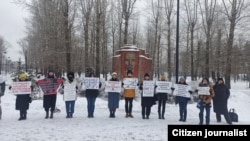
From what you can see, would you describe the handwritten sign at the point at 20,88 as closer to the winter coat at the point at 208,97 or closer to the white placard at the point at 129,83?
the white placard at the point at 129,83

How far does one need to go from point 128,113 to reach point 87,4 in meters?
25.0

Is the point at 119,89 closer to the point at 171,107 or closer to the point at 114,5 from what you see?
the point at 171,107

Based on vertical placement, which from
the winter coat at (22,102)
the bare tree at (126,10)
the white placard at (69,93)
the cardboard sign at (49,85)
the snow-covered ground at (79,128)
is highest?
the bare tree at (126,10)

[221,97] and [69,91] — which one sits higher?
[69,91]

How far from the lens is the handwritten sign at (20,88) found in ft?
43.7

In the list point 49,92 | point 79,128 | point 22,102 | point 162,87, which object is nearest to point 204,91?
point 162,87

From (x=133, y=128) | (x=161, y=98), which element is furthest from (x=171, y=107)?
(x=133, y=128)

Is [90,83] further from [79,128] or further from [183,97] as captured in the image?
[183,97]

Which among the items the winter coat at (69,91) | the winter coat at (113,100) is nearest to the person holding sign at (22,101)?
the winter coat at (69,91)

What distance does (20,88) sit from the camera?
13.4 metres

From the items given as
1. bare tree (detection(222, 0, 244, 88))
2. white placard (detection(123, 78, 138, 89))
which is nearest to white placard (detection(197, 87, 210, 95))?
white placard (detection(123, 78, 138, 89))

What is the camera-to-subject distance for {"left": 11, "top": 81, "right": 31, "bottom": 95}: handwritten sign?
43.7 ft

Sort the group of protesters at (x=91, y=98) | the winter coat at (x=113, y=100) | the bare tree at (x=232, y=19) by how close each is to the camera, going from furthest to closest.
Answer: the bare tree at (x=232, y=19) < the winter coat at (x=113, y=100) < the group of protesters at (x=91, y=98)

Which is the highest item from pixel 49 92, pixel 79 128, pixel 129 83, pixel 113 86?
pixel 129 83
